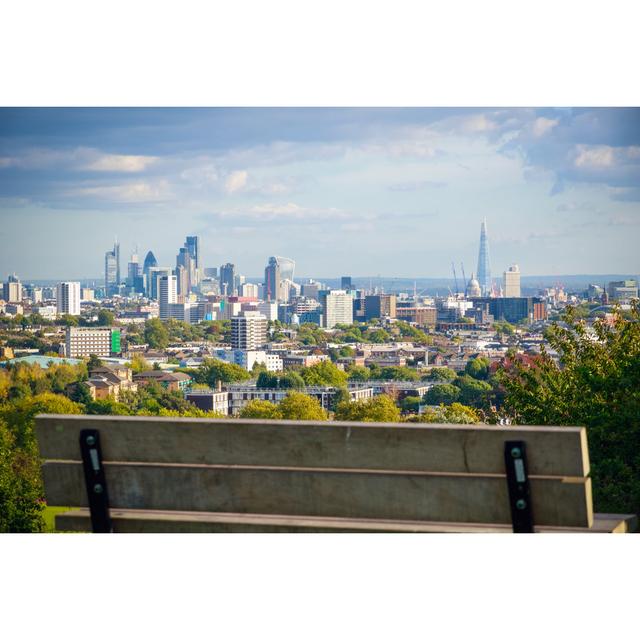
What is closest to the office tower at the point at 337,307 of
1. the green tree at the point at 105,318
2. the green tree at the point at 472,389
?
the green tree at the point at 105,318

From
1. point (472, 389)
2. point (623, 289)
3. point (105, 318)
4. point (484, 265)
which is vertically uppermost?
point (484, 265)

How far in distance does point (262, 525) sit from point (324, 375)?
37721 millimetres

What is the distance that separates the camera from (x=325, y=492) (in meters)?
1.27

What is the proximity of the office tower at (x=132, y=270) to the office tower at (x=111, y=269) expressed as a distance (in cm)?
68

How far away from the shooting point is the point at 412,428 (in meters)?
1.18

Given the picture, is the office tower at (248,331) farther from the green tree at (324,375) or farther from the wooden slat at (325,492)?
the wooden slat at (325,492)

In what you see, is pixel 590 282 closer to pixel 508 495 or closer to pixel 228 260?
pixel 228 260

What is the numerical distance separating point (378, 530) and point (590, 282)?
152 ft

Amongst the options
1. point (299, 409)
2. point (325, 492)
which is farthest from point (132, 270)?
point (325, 492)

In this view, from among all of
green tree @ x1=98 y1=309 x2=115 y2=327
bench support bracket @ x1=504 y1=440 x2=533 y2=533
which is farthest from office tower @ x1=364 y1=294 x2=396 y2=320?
bench support bracket @ x1=504 y1=440 x2=533 y2=533

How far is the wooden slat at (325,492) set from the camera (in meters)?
1.20

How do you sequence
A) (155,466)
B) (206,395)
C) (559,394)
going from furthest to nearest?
(206,395), (559,394), (155,466)

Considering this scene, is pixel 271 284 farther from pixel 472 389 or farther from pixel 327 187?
pixel 472 389

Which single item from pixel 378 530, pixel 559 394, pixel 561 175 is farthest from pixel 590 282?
pixel 378 530
